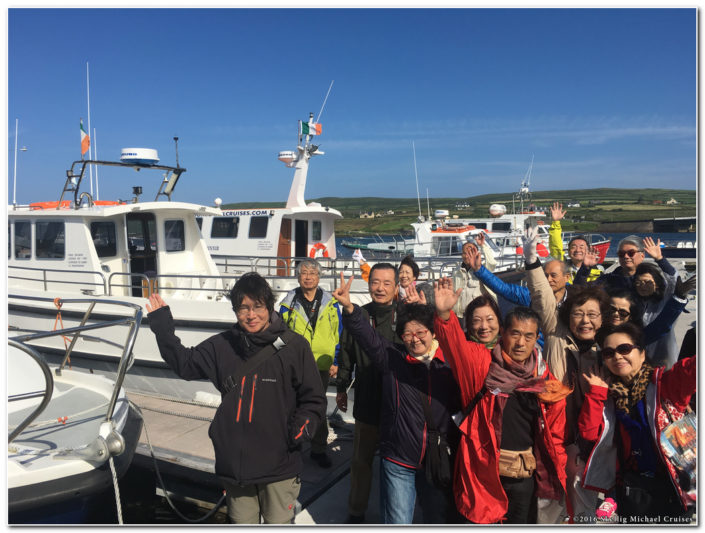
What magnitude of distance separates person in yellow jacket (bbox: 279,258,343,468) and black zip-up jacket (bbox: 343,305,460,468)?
107 centimetres

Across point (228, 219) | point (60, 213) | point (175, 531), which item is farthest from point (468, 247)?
point (228, 219)

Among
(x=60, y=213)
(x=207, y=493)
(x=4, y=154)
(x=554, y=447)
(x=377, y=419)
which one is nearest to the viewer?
(x=554, y=447)

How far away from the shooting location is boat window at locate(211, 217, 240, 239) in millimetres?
11203

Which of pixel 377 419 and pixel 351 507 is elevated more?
pixel 377 419

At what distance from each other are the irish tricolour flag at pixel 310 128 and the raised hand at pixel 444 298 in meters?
9.61

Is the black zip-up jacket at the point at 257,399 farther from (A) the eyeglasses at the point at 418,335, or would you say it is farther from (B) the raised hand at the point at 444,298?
(B) the raised hand at the point at 444,298

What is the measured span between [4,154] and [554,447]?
133 inches

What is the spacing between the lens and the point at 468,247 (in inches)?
130

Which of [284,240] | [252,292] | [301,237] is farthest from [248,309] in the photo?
[301,237]

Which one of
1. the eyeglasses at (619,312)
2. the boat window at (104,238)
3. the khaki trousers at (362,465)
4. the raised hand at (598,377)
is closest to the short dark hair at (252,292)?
the khaki trousers at (362,465)

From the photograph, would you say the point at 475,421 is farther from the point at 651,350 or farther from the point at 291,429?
the point at 651,350

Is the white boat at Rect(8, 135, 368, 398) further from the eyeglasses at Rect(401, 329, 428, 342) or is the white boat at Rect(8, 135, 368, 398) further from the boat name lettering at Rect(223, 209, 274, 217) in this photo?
the eyeglasses at Rect(401, 329, 428, 342)

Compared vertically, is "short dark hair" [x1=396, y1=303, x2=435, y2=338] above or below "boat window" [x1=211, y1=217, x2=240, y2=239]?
below

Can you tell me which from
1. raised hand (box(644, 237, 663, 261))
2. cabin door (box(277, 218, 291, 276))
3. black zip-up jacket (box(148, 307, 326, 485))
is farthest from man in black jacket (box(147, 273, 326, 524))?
cabin door (box(277, 218, 291, 276))
